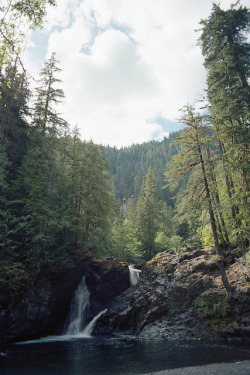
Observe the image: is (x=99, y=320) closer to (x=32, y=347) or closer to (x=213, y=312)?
(x=32, y=347)

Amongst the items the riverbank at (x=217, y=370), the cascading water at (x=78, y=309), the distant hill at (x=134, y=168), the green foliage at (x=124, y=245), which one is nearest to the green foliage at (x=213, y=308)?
the riverbank at (x=217, y=370)

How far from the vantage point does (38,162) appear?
882 inches

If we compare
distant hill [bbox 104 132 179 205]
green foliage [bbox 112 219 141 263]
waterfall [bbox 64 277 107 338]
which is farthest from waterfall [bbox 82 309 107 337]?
distant hill [bbox 104 132 179 205]

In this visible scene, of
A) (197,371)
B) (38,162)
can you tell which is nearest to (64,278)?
(38,162)

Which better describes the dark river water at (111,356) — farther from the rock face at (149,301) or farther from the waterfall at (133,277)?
the waterfall at (133,277)

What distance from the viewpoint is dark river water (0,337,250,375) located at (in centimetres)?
1051

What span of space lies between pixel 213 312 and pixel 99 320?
1007 centimetres

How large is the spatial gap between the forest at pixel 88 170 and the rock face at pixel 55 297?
1.12m

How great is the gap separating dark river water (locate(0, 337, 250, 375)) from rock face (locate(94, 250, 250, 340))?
1.56 metres

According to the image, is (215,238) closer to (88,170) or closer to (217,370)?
(217,370)

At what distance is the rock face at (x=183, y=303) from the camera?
1502cm

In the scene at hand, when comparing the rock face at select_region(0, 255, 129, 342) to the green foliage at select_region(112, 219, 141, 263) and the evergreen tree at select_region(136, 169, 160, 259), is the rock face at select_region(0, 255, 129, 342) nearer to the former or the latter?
the green foliage at select_region(112, 219, 141, 263)

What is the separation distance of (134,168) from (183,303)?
5449 inches

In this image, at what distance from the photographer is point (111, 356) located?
41.8 ft
